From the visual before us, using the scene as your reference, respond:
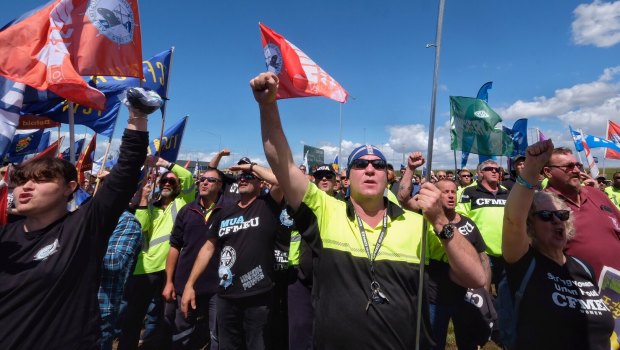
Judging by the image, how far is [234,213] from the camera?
3.80 m

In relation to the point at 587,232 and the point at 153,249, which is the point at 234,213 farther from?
the point at 587,232

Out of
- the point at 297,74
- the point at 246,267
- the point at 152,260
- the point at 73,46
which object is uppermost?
the point at 73,46

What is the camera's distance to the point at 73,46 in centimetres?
397

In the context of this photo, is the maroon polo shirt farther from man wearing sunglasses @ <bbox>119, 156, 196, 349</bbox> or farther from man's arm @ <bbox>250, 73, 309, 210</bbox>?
man wearing sunglasses @ <bbox>119, 156, 196, 349</bbox>

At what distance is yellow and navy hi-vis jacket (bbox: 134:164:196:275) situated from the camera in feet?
14.4

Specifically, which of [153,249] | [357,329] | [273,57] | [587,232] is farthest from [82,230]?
[587,232]

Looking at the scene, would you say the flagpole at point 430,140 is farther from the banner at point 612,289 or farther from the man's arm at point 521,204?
the banner at point 612,289

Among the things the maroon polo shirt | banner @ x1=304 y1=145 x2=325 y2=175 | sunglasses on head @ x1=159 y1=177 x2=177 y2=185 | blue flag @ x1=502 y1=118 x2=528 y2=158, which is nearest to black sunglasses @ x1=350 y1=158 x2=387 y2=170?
the maroon polo shirt

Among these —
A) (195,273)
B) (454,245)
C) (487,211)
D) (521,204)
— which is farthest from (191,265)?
(487,211)

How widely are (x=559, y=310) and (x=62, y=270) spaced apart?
283 centimetres

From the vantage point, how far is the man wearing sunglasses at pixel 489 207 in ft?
15.9

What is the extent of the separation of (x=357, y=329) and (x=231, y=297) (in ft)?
5.90

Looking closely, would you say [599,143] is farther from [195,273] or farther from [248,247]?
[195,273]

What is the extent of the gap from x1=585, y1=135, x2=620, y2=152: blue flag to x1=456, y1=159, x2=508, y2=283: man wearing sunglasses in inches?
252
